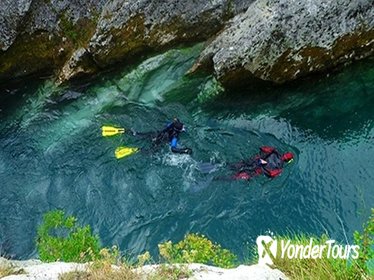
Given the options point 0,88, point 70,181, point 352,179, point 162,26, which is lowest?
point 352,179

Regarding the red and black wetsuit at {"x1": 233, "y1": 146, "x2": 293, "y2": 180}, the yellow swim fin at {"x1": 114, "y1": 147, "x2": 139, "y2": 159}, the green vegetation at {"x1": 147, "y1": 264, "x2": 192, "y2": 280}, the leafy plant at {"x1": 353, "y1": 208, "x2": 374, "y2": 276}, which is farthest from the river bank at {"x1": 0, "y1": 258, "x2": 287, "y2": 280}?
the yellow swim fin at {"x1": 114, "y1": 147, "x2": 139, "y2": 159}

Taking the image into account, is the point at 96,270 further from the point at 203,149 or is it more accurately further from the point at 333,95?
the point at 333,95

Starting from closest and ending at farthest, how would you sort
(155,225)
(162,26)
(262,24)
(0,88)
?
(155,225)
(262,24)
(162,26)
(0,88)

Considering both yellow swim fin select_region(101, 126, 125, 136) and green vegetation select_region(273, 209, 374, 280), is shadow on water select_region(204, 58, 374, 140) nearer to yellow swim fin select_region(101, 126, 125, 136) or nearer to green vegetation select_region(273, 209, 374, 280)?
yellow swim fin select_region(101, 126, 125, 136)

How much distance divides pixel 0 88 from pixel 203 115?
6521 mm

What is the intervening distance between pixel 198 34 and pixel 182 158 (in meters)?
4.26

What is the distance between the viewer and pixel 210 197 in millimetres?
12406

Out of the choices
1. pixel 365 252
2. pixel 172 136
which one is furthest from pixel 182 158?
pixel 365 252

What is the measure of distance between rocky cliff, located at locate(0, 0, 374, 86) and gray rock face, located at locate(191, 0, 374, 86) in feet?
0.09

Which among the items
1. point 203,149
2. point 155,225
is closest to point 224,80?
point 203,149

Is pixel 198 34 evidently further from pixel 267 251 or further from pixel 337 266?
pixel 337 266

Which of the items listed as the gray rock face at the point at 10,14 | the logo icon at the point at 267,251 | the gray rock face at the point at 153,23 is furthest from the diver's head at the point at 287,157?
the gray rock face at the point at 10,14

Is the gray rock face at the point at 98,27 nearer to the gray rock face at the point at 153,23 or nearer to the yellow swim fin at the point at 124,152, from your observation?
the gray rock face at the point at 153,23

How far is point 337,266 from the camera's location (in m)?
4.90
